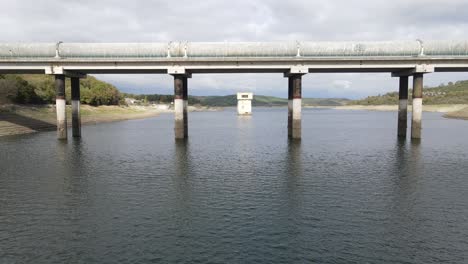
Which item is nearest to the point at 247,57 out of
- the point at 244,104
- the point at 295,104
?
the point at 295,104

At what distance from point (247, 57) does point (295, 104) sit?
35.6ft

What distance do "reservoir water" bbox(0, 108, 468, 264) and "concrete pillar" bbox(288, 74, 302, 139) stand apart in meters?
17.2

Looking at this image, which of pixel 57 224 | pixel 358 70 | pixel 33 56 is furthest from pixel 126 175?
pixel 358 70

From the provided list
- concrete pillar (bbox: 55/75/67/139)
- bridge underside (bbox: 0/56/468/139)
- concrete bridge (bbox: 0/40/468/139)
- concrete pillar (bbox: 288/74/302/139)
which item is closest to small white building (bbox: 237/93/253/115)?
concrete pillar (bbox: 288/74/302/139)

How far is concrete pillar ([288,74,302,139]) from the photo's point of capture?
54.4 m

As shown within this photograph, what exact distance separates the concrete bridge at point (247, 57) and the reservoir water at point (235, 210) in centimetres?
1868

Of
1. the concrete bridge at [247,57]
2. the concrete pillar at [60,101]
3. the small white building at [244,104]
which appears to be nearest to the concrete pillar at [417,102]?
the concrete bridge at [247,57]

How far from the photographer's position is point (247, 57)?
52281mm

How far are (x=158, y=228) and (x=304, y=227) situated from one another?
777cm

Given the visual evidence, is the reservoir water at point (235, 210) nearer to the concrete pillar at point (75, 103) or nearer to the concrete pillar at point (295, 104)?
the concrete pillar at point (295, 104)

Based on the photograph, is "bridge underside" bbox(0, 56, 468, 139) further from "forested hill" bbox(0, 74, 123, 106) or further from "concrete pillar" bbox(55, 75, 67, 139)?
"forested hill" bbox(0, 74, 123, 106)

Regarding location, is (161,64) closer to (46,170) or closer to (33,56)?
(33,56)

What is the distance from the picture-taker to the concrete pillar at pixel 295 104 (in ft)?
179

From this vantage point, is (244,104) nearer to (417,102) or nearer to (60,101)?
(417,102)
